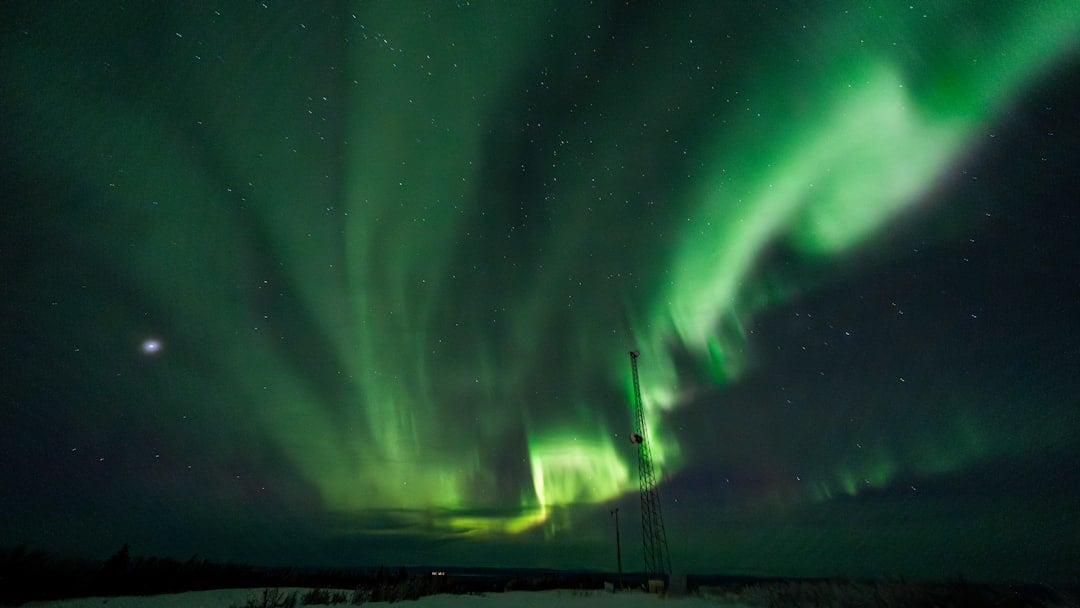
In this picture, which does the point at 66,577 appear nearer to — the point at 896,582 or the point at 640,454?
the point at 896,582

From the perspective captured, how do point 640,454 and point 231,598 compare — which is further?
point 640,454

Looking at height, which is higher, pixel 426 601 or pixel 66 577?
pixel 66 577

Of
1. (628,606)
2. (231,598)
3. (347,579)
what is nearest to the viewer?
(628,606)

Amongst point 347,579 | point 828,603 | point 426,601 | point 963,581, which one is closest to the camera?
point 963,581

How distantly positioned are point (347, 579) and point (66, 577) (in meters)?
17.9

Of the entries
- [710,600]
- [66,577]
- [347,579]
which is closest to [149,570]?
[66,577]

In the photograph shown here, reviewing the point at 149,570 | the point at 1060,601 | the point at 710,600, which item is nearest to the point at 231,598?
the point at 149,570

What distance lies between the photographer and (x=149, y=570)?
74.1 feet

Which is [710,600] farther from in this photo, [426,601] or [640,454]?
[640,454]

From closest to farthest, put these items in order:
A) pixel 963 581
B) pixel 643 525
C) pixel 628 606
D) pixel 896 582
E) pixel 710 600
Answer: pixel 963 581, pixel 896 582, pixel 628 606, pixel 710 600, pixel 643 525

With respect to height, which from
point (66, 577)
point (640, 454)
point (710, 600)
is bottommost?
point (710, 600)

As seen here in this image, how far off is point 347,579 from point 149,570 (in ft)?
46.9

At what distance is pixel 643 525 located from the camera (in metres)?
38.4

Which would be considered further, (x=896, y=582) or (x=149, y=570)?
(x=149, y=570)
